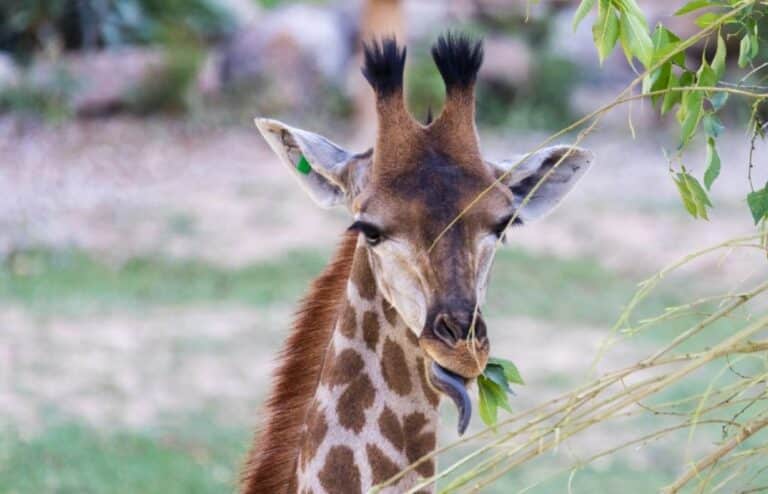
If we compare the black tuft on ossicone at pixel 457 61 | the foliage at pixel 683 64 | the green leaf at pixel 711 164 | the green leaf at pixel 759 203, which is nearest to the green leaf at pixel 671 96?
the foliage at pixel 683 64

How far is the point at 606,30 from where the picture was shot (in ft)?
9.55

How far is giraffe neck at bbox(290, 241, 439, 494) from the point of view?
374 cm

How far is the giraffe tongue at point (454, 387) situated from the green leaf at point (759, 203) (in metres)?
0.79

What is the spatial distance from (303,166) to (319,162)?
85mm

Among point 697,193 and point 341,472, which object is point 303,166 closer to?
point 341,472

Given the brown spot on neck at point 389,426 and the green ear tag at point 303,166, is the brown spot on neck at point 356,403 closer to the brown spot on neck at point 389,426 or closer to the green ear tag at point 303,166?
the brown spot on neck at point 389,426

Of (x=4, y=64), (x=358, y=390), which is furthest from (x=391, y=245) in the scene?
(x=4, y=64)

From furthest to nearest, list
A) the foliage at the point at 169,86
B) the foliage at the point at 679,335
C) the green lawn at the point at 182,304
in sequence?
the foliage at the point at 169,86, the green lawn at the point at 182,304, the foliage at the point at 679,335

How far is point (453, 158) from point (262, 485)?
1.04 metres

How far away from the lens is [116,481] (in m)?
8.12

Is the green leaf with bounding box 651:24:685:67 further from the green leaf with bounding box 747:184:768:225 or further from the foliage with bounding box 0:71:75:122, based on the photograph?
the foliage with bounding box 0:71:75:122

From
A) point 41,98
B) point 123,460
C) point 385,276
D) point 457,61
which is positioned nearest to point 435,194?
point 385,276

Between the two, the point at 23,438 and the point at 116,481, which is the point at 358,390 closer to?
the point at 116,481

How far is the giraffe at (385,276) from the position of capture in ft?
11.7
